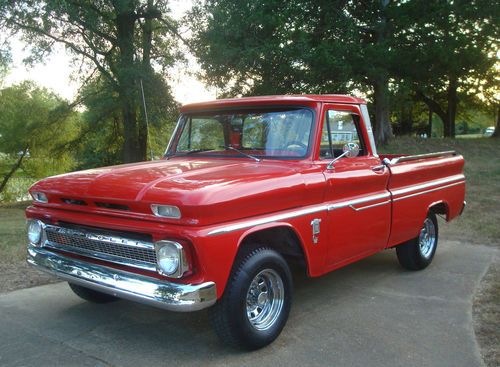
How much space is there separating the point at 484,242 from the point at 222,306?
17.7 feet

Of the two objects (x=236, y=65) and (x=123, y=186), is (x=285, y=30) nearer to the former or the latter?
(x=236, y=65)

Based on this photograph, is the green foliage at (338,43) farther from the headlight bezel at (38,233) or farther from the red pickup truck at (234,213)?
the headlight bezel at (38,233)

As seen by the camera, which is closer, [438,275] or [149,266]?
[149,266]

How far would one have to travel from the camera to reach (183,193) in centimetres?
324

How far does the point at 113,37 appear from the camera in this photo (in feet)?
66.6

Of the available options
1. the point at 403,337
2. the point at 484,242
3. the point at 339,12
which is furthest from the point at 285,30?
the point at 403,337

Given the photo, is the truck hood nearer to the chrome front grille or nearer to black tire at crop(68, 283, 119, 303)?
the chrome front grille

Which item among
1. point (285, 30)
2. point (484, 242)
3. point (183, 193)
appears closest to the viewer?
point (183, 193)

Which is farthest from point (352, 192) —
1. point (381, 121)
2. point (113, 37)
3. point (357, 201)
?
point (113, 37)

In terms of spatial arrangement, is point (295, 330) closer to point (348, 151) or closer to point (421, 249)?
point (348, 151)

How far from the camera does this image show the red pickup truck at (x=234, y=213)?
328cm

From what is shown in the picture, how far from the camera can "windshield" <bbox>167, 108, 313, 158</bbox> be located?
443 centimetres

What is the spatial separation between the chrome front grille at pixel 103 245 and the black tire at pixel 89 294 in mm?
675

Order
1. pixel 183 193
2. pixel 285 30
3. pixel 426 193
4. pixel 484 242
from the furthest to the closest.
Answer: pixel 285 30 < pixel 484 242 < pixel 426 193 < pixel 183 193
